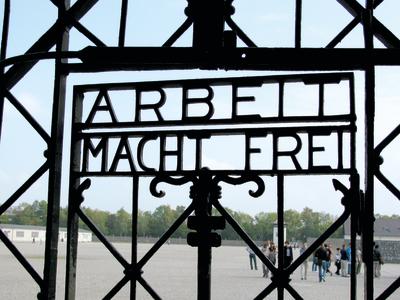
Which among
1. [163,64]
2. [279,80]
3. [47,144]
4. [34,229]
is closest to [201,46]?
[163,64]

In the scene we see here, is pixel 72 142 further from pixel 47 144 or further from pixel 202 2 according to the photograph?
pixel 202 2

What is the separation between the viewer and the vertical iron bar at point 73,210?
480 cm

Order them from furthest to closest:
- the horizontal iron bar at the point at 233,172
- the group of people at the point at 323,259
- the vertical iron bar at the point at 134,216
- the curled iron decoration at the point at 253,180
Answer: the group of people at the point at 323,259, the vertical iron bar at the point at 134,216, the curled iron decoration at the point at 253,180, the horizontal iron bar at the point at 233,172

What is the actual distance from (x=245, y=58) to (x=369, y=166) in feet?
3.98

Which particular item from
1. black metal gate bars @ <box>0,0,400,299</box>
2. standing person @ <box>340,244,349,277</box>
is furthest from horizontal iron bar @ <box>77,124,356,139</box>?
standing person @ <box>340,244,349,277</box>

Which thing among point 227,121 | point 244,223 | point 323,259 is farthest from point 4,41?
point 244,223

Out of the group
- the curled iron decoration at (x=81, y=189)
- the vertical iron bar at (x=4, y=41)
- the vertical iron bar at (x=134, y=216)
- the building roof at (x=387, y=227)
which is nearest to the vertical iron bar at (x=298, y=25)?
the vertical iron bar at (x=134, y=216)

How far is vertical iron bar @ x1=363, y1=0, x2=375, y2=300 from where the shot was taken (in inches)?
164

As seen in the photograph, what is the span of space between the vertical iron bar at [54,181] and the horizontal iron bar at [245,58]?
0.41m

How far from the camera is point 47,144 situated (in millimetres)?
4734

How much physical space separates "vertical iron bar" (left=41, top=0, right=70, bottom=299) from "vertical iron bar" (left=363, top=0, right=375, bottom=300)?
242cm

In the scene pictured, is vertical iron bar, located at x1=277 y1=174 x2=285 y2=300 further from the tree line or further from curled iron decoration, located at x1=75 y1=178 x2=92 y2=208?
the tree line

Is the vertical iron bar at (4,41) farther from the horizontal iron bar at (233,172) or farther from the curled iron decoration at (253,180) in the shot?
the curled iron decoration at (253,180)

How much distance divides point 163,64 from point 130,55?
27cm
